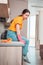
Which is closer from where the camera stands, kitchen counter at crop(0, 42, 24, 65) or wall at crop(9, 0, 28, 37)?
kitchen counter at crop(0, 42, 24, 65)

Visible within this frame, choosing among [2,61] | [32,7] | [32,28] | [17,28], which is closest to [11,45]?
[2,61]

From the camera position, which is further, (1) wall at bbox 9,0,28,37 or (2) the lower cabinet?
(1) wall at bbox 9,0,28,37

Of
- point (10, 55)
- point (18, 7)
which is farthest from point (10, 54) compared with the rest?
point (18, 7)

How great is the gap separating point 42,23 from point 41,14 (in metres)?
0.36

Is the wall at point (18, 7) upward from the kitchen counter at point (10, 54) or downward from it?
upward

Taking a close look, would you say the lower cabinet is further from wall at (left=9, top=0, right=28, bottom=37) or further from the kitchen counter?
wall at (left=9, top=0, right=28, bottom=37)

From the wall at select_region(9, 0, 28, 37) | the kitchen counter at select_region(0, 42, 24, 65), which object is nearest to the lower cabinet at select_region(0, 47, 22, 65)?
the kitchen counter at select_region(0, 42, 24, 65)

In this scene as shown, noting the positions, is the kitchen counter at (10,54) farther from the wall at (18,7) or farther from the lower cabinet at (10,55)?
the wall at (18,7)

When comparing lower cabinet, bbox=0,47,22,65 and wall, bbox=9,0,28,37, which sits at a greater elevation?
wall, bbox=9,0,28,37

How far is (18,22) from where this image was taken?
2.76 meters

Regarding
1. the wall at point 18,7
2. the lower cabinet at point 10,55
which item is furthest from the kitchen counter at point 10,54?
the wall at point 18,7

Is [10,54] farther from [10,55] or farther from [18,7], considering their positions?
[18,7]

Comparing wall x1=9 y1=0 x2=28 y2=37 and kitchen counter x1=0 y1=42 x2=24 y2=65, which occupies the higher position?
wall x1=9 y1=0 x2=28 y2=37

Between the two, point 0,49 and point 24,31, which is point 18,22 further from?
point 24,31
